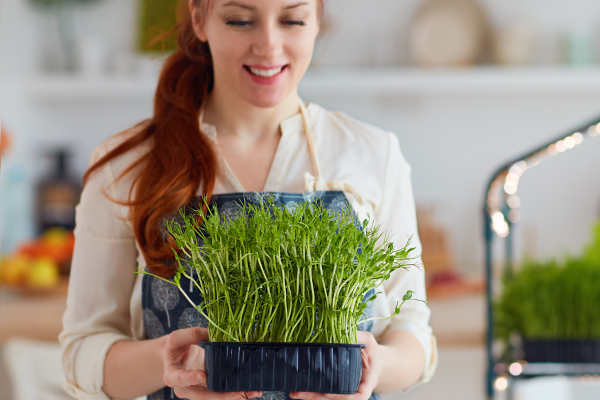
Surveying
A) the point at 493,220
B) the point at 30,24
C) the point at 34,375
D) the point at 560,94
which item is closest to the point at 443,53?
the point at 560,94

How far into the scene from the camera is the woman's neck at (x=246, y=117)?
0.91 meters

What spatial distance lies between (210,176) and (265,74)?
171 millimetres

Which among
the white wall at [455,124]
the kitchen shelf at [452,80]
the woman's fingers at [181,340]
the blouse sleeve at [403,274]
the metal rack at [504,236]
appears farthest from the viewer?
the white wall at [455,124]

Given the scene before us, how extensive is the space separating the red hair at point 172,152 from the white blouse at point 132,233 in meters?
0.02

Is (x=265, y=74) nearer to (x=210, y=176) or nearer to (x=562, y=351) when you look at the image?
(x=210, y=176)

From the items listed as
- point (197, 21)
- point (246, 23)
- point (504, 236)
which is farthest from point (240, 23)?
point (504, 236)

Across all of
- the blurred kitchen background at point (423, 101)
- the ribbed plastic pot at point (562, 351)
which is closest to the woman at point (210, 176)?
the ribbed plastic pot at point (562, 351)

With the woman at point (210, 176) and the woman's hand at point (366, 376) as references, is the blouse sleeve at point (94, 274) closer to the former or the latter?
the woman at point (210, 176)

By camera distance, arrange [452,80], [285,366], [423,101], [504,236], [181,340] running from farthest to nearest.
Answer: [423,101] < [452,80] < [504,236] < [181,340] < [285,366]

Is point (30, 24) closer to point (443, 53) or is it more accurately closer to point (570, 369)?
point (443, 53)

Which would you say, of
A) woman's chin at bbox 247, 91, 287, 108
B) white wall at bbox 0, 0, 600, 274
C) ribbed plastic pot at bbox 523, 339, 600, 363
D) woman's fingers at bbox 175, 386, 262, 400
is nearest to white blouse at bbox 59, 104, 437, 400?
woman's chin at bbox 247, 91, 287, 108

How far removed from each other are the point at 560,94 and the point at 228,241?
100 inches

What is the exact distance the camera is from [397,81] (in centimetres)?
248

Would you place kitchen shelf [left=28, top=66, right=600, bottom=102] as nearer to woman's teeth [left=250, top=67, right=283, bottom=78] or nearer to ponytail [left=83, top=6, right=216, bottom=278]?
ponytail [left=83, top=6, right=216, bottom=278]
